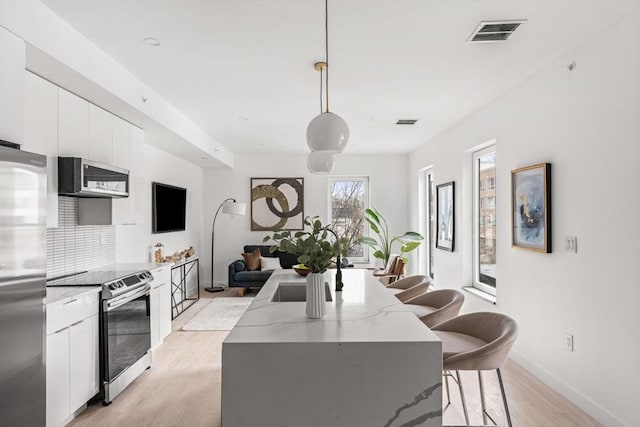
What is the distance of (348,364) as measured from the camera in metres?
1.61

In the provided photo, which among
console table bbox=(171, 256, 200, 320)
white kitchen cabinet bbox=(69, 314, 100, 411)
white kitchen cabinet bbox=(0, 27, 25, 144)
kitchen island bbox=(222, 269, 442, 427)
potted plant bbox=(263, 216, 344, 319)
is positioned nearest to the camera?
kitchen island bbox=(222, 269, 442, 427)

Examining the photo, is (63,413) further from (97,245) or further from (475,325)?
(475,325)

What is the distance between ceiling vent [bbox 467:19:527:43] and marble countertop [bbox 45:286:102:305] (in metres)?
3.14

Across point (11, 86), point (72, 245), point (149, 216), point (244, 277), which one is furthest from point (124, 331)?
point (244, 277)

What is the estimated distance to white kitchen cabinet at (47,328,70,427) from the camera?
2350 mm

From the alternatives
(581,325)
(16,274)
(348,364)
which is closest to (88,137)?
(16,274)

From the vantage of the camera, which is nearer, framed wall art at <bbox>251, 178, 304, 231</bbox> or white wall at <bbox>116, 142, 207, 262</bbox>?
white wall at <bbox>116, 142, 207, 262</bbox>

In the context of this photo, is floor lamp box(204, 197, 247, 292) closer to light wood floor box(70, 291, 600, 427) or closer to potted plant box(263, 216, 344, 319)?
light wood floor box(70, 291, 600, 427)

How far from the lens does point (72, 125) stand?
2.95m

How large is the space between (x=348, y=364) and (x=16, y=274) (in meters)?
1.57

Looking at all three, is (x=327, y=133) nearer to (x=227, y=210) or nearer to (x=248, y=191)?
(x=227, y=210)

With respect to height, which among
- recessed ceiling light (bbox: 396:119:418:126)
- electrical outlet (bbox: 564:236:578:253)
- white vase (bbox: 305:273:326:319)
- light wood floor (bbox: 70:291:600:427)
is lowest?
light wood floor (bbox: 70:291:600:427)

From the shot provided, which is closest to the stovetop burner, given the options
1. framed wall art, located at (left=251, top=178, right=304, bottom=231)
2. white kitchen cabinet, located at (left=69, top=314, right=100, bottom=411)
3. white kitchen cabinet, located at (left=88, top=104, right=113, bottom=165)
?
white kitchen cabinet, located at (left=69, top=314, right=100, bottom=411)

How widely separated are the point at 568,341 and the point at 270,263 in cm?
491
